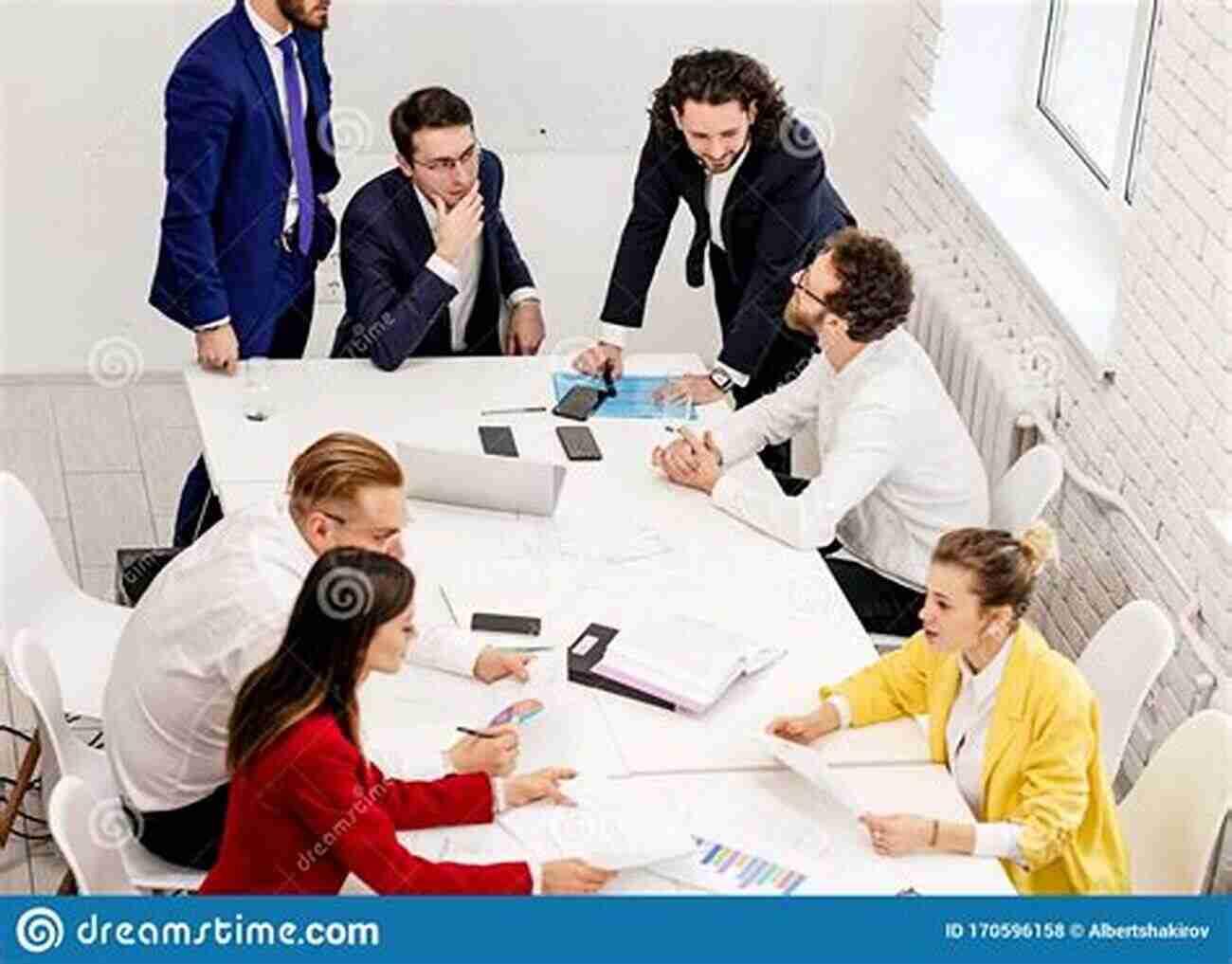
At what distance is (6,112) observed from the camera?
6.67 meters

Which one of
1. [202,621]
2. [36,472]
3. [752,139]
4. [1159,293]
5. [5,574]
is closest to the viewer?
[202,621]

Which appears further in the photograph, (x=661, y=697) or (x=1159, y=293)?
(x=1159, y=293)

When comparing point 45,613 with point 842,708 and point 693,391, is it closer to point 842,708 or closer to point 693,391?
point 693,391

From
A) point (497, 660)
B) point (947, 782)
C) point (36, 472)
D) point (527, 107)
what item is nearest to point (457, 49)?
point (527, 107)

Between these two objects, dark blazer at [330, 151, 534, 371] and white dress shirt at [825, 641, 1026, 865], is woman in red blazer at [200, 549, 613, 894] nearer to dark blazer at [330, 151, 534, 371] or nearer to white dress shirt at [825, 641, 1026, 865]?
white dress shirt at [825, 641, 1026, 865]

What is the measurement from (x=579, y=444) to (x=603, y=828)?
1.57 metres

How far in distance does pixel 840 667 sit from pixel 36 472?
306 cm

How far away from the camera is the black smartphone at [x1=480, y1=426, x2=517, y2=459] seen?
5188 millimetres

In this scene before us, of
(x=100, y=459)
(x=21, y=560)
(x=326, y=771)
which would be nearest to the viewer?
(x=326, y=771)

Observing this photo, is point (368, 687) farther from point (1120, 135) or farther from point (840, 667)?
point (1120, 135)

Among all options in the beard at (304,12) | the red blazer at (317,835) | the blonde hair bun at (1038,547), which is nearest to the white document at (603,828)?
the red blazer at (317,835)

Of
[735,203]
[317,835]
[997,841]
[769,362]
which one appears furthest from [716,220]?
[317,835]

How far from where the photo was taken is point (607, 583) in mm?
4641

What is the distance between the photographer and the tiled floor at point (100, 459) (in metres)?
6.29
